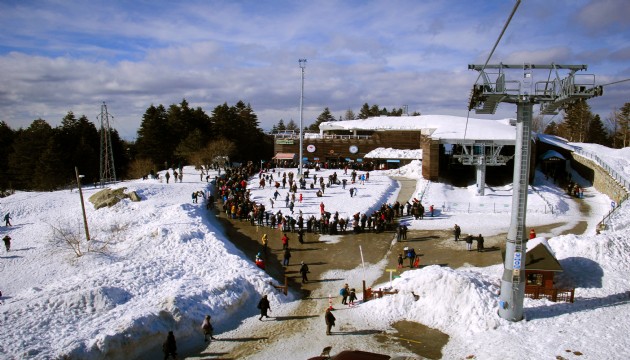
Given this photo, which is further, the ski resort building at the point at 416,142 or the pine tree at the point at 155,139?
the pine tree at the point at 155,139

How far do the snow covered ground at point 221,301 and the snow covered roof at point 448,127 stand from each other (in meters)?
15.8

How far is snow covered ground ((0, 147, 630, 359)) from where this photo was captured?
13.2 metres

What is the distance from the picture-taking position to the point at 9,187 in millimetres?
59844

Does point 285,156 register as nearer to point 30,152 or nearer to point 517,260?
point 30,152

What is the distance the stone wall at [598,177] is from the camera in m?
32.3

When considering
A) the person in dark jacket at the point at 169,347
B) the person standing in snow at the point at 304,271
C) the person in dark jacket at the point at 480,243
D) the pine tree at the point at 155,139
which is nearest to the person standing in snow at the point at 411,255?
the person in dark jacket at the point at 480,243

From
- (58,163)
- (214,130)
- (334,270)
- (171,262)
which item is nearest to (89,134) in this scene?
(58,163)

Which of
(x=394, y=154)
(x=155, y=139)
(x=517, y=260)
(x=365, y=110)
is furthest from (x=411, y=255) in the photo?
(x=365, y=110)

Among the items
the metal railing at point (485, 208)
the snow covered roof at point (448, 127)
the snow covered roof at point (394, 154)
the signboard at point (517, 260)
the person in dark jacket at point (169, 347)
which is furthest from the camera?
the snow covered roof at point (394, 154)

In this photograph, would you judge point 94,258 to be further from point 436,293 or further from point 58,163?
point 58,163

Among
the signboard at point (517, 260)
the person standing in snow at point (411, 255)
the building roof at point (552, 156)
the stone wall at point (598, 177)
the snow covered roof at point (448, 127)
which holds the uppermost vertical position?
the snow covered roof at point (448, 127)

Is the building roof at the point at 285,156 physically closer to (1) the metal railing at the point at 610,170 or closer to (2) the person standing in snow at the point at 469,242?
(1) the metal railing at the point at 610,170

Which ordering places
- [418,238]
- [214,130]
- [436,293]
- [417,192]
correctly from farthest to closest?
[214,130] → [417,192] → [418,238] → [436,293]

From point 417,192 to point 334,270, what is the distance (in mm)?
17340
